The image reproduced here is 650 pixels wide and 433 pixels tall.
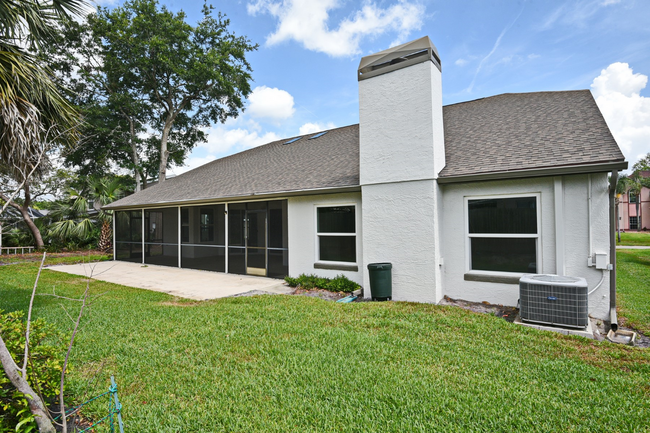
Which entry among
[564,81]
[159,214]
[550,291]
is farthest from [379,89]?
[159,214]

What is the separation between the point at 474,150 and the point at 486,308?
12.2ft

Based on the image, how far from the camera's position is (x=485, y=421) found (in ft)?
9.43

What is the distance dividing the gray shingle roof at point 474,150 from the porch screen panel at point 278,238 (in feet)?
2.42

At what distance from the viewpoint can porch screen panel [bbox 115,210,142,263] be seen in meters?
16.1

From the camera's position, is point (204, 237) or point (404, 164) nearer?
point (404, 164)

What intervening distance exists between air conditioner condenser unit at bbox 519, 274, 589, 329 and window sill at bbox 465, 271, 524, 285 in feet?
3.15

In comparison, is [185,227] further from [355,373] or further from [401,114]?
[355,373]

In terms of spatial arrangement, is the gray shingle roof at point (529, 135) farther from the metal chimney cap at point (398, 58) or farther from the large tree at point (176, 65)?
the large tree at point (176, 65)

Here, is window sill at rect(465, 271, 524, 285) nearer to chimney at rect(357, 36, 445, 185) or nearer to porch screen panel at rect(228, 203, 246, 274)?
chimney at rect(357, 36, 445, 185)

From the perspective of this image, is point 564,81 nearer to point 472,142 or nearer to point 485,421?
point 472,142

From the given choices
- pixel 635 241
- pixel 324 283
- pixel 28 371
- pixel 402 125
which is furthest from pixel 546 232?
pixel 635 241

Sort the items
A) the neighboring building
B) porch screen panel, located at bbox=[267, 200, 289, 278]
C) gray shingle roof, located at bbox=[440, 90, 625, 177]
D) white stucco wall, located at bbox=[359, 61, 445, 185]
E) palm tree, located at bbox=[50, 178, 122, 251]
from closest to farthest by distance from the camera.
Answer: gray shingle roof, located at bbox=[440, 90, 625, 177] < white stucco wall, located at bbox=[359, 61, 445, 185] < porch screen panel, located at bbox=[267, 200, 289, 278] < palm tree, located at bbox=[50, 178, 122, 251] < the neighboring building

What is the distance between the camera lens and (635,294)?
832 centimetres

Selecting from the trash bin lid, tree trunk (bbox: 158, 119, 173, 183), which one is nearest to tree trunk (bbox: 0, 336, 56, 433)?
the trash bin lid
